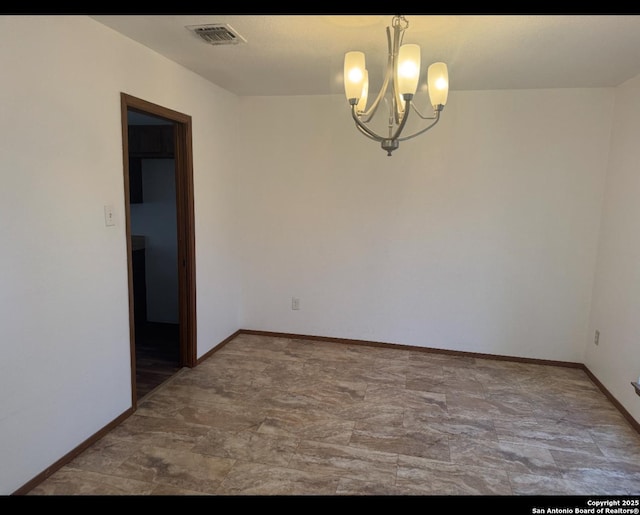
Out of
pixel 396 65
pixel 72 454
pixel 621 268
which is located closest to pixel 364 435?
pixel 72 454

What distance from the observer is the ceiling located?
218 centimetres

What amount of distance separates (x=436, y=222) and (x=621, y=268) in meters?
1.46

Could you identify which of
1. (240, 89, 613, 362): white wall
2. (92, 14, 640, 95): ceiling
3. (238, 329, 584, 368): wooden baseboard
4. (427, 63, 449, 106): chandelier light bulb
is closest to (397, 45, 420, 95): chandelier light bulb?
(427, 63, 449, 106): chandelier light bulb

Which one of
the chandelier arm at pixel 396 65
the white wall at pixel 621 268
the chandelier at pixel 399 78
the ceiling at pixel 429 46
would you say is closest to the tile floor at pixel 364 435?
the white wall at pixel 621 268

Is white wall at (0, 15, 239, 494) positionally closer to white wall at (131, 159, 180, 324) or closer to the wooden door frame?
the wooden door frame

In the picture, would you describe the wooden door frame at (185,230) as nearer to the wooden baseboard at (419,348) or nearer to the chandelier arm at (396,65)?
the wooden baseboard at (419,348)

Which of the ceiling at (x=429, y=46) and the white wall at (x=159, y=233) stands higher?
the ceiling at (x=429, y=46)

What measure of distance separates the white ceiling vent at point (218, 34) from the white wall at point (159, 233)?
220cm

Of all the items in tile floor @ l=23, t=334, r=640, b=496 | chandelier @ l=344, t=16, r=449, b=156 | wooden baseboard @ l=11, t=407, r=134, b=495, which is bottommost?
tile floor @ l=23, t=334, r=640, b=496

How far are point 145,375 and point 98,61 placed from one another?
2375 mm

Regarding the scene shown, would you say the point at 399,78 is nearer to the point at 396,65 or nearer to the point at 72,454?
the point at 396,65

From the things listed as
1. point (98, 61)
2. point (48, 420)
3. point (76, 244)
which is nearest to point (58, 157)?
point (76, 244)

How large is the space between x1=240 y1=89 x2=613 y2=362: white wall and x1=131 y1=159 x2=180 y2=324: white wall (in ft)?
2.89

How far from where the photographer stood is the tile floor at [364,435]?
2.19m
